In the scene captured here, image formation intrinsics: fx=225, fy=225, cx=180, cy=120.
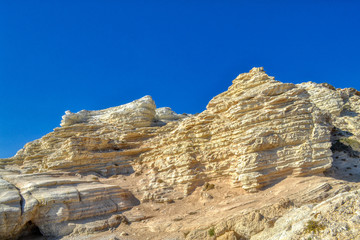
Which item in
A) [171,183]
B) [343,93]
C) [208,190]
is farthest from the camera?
[343,93]

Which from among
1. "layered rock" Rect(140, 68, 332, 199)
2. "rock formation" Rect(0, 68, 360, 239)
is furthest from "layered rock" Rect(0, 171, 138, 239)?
"layered rock" Rect(140, 68, 332, 199)

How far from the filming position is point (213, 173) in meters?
19.6

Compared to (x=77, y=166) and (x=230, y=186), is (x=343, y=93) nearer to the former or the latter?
(x=230, y=186)

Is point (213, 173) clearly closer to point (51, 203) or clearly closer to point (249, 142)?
point (249, 142)

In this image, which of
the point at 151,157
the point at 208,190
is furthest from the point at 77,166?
the point at 208,190

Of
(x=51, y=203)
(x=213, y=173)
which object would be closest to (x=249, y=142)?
(x=213, y=173)

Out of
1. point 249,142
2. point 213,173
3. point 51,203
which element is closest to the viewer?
point 51,203

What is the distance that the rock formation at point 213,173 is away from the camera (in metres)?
12.7

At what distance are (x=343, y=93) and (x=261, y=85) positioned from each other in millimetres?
27931

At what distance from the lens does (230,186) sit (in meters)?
17.9

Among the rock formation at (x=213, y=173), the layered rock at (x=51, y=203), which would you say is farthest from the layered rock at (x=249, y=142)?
the layered rock at (x=51, y=203)

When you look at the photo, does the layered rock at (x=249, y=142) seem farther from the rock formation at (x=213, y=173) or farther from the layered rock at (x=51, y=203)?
the layered rock at (x=51, y=203)

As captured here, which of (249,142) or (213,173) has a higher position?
(249,142)

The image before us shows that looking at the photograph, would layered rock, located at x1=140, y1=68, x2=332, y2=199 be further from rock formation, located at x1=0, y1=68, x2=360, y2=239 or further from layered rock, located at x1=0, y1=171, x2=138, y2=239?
layered rock, located at x1=0, y1=171, x2=138, y2=239
